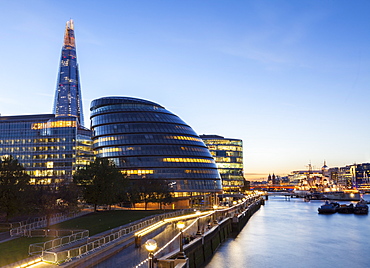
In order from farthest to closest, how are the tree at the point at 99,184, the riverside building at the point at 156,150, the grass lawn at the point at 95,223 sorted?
the riverside building at the point at 156,150
the tree at the point at 99,184
the grass lawn at the point at 95,223

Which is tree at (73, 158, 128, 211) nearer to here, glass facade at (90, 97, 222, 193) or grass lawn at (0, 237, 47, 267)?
grass lawn at (0, 237, 47, 267)

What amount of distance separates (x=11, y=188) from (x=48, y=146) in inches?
3414

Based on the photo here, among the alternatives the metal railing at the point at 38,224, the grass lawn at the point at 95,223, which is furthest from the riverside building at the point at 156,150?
the grass lawn at the point at 95,223

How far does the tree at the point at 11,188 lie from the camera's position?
149 feet

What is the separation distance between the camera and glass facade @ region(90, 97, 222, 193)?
107812 mm

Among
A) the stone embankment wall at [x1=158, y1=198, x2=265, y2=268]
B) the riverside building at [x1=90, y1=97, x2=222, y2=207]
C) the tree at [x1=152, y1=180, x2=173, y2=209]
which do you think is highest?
the riverside building at [x1=90, y1=97, x2=222, y2=207]

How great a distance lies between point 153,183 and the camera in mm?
91438

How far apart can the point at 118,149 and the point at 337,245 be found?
231 feet

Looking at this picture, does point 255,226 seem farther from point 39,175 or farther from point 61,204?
point 39,175

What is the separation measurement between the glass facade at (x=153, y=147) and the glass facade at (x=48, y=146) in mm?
12848

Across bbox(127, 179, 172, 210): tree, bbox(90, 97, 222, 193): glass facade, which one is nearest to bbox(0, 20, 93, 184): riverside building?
bbox(90, 97, 222, 193): glass facade

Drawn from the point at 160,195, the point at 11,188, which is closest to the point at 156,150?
the point at 160,195

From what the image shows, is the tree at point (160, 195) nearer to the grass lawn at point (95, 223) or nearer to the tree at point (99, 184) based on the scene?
the tree at point (99, 184)

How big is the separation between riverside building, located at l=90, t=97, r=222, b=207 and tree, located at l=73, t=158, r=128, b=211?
3000cm
